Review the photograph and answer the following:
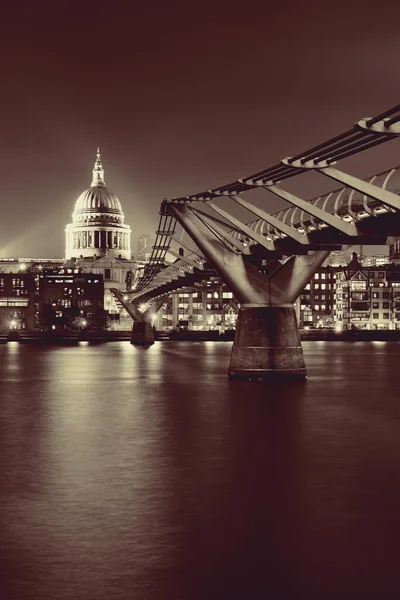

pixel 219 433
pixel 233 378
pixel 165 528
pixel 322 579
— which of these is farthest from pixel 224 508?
pixel 233 378

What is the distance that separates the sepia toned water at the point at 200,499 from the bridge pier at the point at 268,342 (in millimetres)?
4692

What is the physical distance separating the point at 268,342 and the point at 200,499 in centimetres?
2938

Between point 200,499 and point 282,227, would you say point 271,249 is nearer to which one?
point 282,227

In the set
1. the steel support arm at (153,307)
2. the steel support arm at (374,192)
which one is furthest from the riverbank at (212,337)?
the steel support arm at (374,192)

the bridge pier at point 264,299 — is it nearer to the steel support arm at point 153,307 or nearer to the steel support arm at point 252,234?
the steel support arm at point 252,234

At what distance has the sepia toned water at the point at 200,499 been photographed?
1306 cm

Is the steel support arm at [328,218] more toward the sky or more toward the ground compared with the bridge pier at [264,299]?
more toward the sky

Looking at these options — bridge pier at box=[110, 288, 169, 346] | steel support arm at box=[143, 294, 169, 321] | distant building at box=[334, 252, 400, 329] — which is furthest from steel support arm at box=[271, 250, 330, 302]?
distant building at box=[334, 252, 400, 329]

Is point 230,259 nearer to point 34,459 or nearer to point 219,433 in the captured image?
point 219,433

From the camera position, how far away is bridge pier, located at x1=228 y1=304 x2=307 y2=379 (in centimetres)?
4750

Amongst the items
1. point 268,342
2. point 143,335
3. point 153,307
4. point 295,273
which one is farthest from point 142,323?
point 295,273

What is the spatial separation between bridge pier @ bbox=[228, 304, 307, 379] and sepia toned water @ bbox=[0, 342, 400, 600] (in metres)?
4.69

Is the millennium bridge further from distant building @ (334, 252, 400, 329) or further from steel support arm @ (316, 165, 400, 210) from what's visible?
distant building @ (334, 252, 400, 329)

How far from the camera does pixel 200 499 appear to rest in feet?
62.3
